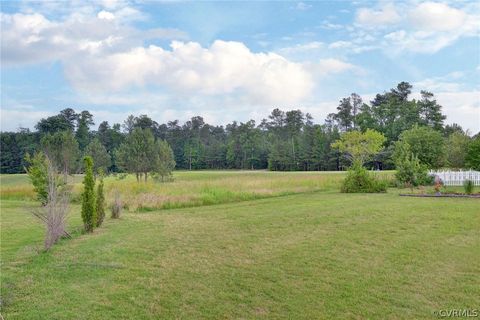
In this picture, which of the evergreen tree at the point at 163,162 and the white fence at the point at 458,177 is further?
the evergreen tree at the point at 163,162

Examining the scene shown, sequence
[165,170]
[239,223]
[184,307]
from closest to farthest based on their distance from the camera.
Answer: [184,307], [239,223], [165,170]

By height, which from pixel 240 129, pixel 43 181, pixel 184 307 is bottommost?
pixel 184 307

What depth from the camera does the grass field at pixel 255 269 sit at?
202 inches

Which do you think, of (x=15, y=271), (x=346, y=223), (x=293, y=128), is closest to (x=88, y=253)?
(x=15, y=271)

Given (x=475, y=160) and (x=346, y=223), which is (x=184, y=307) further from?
(x=475, y=160)

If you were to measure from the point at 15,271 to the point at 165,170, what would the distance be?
1169 inches

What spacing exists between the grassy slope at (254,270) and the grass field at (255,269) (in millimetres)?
19

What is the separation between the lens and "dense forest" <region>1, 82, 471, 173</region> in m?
63.5

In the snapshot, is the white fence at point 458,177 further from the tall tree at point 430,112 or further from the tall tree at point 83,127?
the tall tree at point 83,127

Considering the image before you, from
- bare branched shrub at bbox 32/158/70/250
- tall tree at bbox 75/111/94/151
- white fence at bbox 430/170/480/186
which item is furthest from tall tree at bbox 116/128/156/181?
tall tree at bbox 75/111/94/151

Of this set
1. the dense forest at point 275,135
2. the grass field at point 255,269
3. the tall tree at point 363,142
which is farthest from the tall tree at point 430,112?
the grass field at point 255,269

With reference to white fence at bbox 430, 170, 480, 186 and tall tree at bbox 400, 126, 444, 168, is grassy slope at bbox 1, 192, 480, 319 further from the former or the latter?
tall tree at bbox 400, 126, 444, 168

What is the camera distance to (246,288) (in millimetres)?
5758

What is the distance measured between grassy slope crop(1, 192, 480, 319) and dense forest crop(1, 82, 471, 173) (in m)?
48.9
